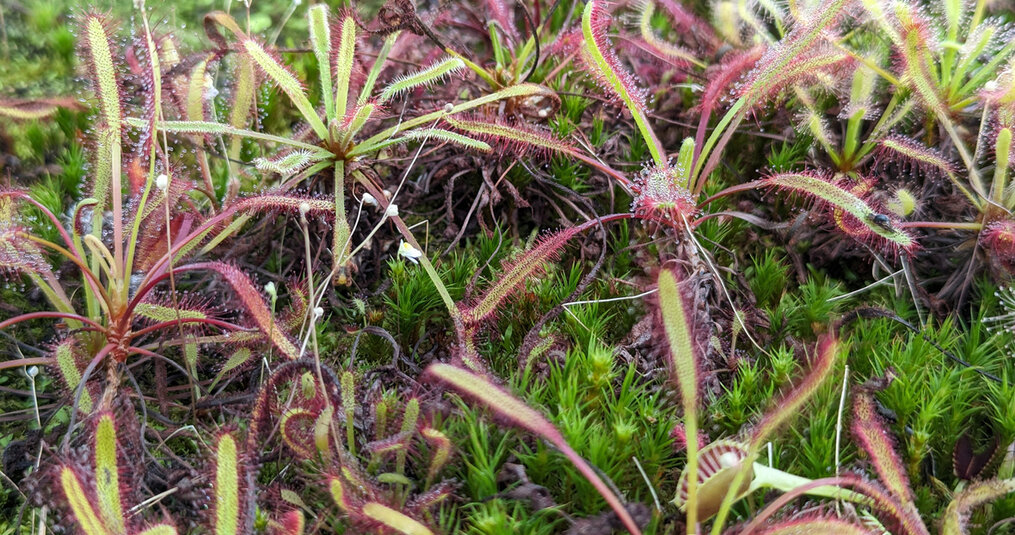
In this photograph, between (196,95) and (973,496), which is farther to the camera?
(196,95)

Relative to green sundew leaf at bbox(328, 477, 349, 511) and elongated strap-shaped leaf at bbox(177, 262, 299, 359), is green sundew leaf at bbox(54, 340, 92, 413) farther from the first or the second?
green sundew leaf at bbox(328, 477, 349, 511)

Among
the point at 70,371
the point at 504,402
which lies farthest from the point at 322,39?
the point at 504,402

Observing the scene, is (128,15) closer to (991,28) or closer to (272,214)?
(272,214)

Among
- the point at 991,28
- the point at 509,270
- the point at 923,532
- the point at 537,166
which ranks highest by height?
the point at 991,28

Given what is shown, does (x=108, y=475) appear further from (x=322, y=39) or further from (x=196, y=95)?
(x=322, y=39)

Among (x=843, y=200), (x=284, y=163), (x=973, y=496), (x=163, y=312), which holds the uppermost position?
(x=284, y=163)

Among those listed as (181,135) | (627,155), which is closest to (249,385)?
(181,135)
